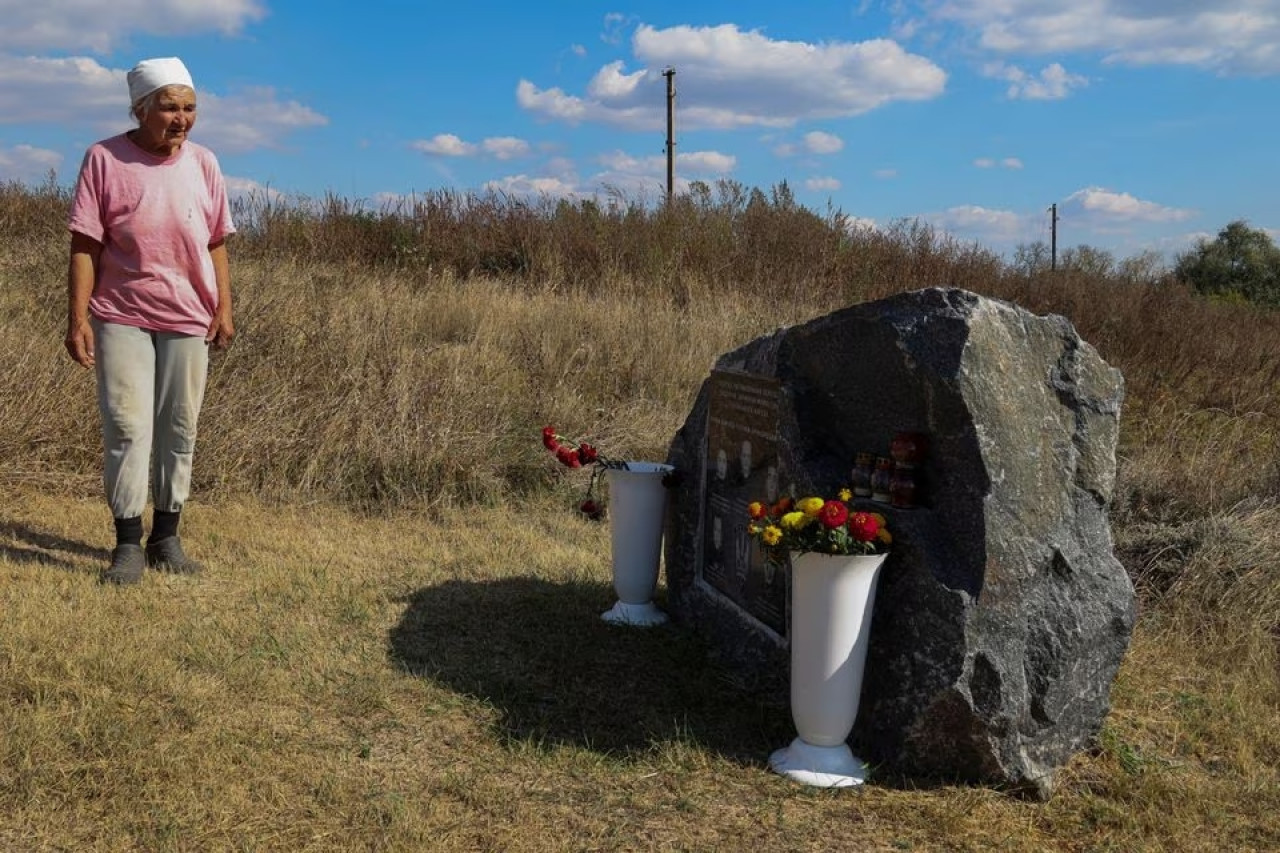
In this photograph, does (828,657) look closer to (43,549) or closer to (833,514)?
(833,514)

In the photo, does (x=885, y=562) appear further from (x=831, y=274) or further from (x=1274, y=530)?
(x=831, y=274)

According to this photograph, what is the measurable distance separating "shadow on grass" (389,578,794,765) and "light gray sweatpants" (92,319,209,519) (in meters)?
1.19

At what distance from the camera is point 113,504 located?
4512 mm

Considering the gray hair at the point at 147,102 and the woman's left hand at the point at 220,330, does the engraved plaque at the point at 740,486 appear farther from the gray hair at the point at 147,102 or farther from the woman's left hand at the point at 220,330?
the gray hair at the point at 147,102

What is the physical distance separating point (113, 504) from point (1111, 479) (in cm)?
384

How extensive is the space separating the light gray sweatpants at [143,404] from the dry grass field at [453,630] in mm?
440

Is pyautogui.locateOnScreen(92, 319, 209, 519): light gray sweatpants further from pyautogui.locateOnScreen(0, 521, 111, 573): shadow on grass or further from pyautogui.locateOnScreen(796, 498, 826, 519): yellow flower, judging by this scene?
pyautogui.locateOnScreen(796, 498, 826, 519): yellow flower

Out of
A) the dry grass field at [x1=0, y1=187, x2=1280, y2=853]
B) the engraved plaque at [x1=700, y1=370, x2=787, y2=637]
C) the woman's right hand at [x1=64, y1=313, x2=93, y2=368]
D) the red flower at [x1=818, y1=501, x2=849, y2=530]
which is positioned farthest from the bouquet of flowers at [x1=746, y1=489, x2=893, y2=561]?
the woman's right hand at [x1=64, y1=313, x2=93, y2=368]

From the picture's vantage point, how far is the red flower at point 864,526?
3.11 metres

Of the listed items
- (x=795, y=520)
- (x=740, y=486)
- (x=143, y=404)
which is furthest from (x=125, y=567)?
(x=795, y=520)

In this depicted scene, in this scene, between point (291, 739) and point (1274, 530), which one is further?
point (1274, 530)

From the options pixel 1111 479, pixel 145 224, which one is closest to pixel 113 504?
pixel 145 224

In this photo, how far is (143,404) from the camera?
441cm

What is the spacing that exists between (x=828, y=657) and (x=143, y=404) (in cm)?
293
